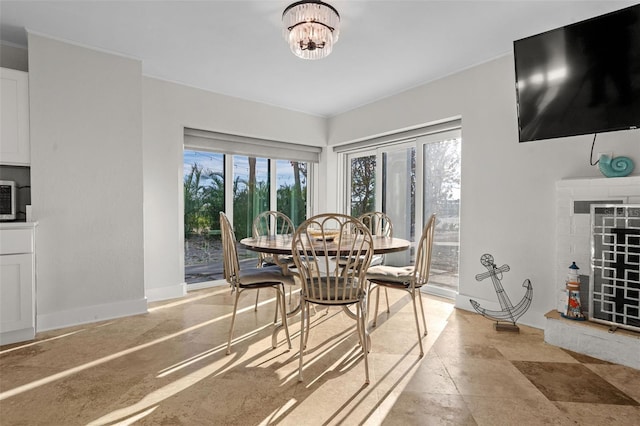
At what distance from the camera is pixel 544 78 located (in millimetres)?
2324

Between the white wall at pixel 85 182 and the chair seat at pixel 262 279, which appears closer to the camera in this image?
the chair seat at pixel 262 279

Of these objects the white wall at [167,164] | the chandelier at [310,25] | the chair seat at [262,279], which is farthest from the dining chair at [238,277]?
the white wall at [167,164]

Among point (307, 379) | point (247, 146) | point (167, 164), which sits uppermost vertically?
point (247, 146)

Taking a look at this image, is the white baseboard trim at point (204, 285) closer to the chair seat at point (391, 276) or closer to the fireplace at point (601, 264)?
the chair seat at point (391, 276)

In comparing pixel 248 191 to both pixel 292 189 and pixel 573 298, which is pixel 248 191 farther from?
pixel 573 298

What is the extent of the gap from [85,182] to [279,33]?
6.67 feet

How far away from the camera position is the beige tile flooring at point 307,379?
156 centimetres

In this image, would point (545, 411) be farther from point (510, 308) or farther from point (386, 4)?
point (386, 4)

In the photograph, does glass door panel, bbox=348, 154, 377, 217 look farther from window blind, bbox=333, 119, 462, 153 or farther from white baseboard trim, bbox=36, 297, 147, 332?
white baseboard trim, bbox=36, 297, 147, 332

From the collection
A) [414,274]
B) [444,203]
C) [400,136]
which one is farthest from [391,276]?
[400,136]

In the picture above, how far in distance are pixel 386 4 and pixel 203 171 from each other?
2.76 metres

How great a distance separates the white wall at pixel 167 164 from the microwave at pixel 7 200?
1028 millimetres

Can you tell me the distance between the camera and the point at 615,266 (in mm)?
2219

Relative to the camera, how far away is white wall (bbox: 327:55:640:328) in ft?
8.55
